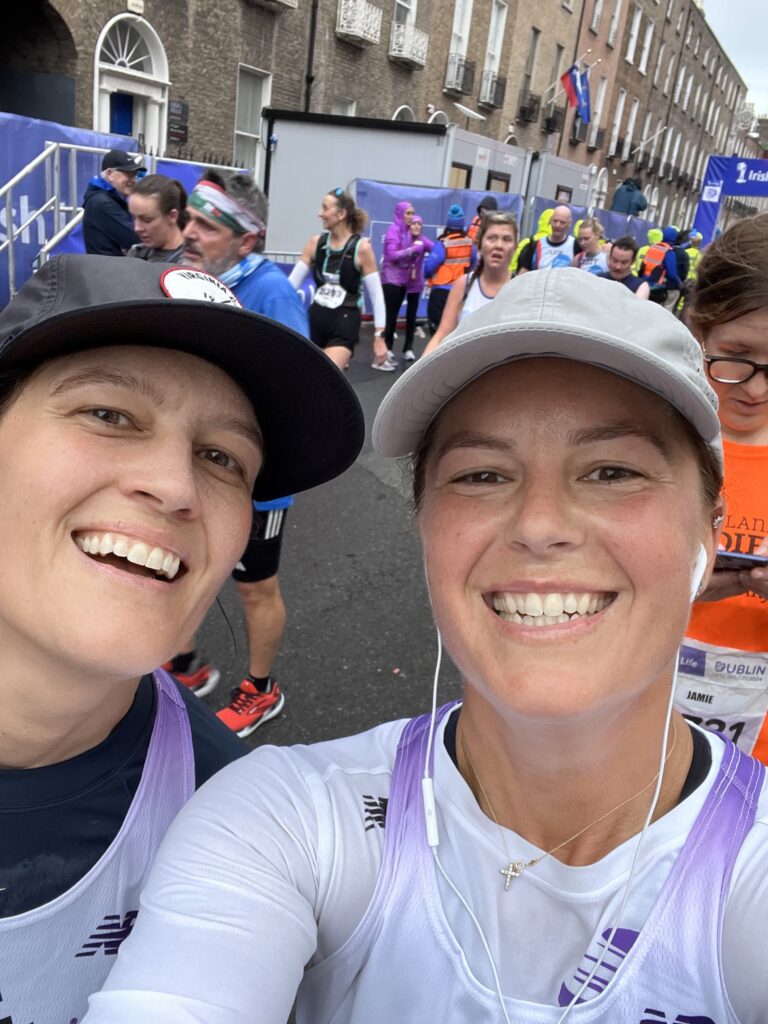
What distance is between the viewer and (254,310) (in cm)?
289

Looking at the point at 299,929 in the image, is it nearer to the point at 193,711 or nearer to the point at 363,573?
the point at 193,711

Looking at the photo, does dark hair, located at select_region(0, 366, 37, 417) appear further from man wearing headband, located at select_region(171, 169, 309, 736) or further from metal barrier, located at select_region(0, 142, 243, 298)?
metal barrier, located at select_region(0, 142, 243, 298)

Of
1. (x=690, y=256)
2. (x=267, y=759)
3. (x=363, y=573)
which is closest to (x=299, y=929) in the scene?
(x=267, y=759)

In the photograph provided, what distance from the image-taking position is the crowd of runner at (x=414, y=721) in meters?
1.00

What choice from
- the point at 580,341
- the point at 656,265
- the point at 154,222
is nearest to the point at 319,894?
the point at 580,341

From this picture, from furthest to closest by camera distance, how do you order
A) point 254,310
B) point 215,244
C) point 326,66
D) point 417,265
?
point 326,66 < point 417,265 < point 215,244 < point 254,310

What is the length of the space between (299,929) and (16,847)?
0.45 m

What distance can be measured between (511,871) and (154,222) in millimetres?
3867

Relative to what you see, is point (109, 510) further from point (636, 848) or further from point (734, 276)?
point (734, 276)

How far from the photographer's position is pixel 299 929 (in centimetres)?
100

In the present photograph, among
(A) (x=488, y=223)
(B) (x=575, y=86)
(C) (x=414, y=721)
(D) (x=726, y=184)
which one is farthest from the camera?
(B) (x=575, y=86)

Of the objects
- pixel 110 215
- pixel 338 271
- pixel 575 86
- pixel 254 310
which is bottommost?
pixel 338 271

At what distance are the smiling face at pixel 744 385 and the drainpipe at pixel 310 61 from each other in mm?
17885

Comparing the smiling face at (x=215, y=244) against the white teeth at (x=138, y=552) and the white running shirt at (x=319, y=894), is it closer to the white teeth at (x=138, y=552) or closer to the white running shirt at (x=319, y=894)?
the white teeth at (x=138, y=552)
